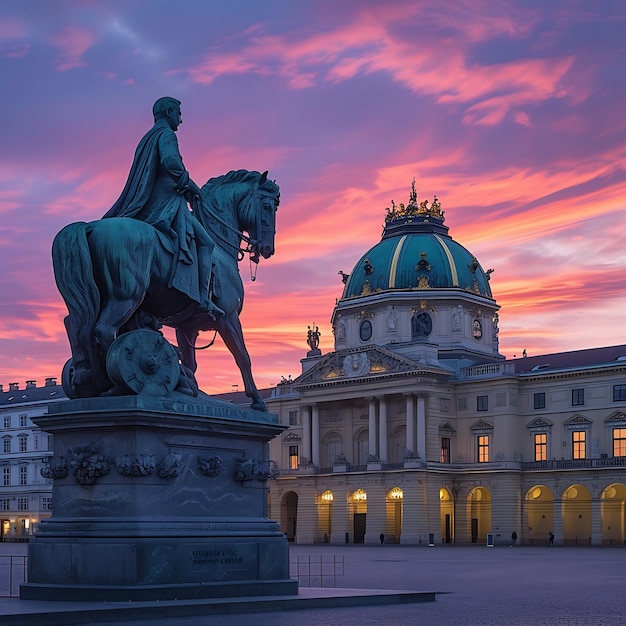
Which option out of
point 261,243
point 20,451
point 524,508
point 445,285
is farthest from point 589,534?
point 261,243

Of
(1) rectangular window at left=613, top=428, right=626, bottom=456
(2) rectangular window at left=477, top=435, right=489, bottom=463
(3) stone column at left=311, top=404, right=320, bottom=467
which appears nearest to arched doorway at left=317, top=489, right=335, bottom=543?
(3) stone column at left=311, top=404, right=320, bottom=467

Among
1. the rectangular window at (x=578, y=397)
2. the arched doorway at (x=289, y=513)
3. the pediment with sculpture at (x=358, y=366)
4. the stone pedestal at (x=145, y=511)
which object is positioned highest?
the pediment with sculpture at (x=358, y=366)

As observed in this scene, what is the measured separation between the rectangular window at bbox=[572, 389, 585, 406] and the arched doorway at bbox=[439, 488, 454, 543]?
13880 millimetres

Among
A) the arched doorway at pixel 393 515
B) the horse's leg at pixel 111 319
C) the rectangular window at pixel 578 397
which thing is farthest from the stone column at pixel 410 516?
the horse's leg at pixel 111 319

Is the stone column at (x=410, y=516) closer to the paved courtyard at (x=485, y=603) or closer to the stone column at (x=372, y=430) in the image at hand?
the stone column at (x=372, y=430)

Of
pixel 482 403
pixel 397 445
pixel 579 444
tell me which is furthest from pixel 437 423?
pixel 579 444

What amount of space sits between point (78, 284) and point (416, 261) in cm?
10162

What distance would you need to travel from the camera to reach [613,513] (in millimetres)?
100438

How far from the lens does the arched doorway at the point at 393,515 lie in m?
108

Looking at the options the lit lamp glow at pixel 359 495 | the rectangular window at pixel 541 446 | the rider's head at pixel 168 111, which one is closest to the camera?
the rider's head at pixel 168 111

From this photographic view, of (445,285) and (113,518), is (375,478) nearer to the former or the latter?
(445,285)

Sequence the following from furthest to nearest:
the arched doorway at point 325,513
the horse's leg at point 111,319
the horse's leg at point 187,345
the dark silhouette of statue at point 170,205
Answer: the arched doorway at point 325,513 → the horse's leg at point 187,345 → the dark silhouette of statue at point 170,205 → the horse's leg at point 111,319

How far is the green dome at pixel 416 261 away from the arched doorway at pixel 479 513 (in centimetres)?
2038

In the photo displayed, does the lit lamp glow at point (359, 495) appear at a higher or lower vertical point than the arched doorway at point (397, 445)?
lower
